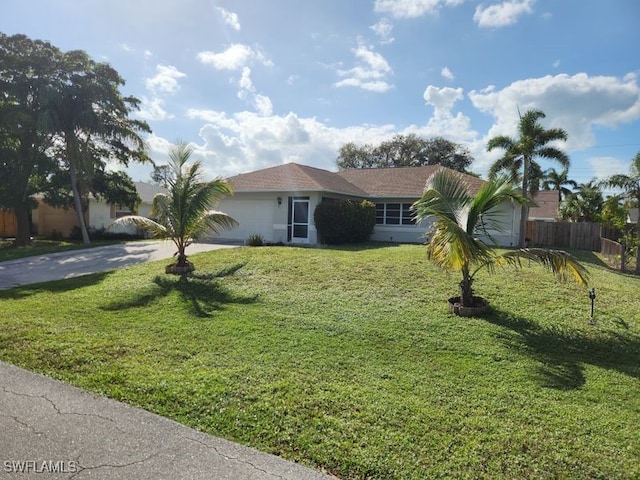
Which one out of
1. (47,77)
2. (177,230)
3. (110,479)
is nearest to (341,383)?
(110,479)

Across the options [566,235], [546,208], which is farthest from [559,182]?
[566,235]

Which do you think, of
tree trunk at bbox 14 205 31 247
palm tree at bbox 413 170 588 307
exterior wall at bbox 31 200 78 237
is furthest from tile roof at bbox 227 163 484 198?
exterior wall at bbox 31 200 78 237

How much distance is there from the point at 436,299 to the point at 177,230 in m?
7.26

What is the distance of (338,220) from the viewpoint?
17.9 m

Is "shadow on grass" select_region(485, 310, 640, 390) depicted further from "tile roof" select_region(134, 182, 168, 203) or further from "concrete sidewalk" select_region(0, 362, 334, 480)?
"tile roof" select_region(134, 182, 168, 203)

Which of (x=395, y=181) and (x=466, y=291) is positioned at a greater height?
(x=395, y=181)

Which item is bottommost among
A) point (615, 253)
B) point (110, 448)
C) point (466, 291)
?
point (110, 448)

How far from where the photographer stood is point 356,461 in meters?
3.25

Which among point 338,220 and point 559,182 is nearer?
point 338,220

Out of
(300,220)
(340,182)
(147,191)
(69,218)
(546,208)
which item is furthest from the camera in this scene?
(546,208)

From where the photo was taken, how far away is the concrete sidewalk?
10.0 feet

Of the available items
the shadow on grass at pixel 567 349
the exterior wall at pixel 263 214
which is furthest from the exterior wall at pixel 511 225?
the shadow on grass at pixel 567 349

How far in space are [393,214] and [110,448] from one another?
19637mm

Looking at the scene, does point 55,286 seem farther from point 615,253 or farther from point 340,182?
point 615,253
